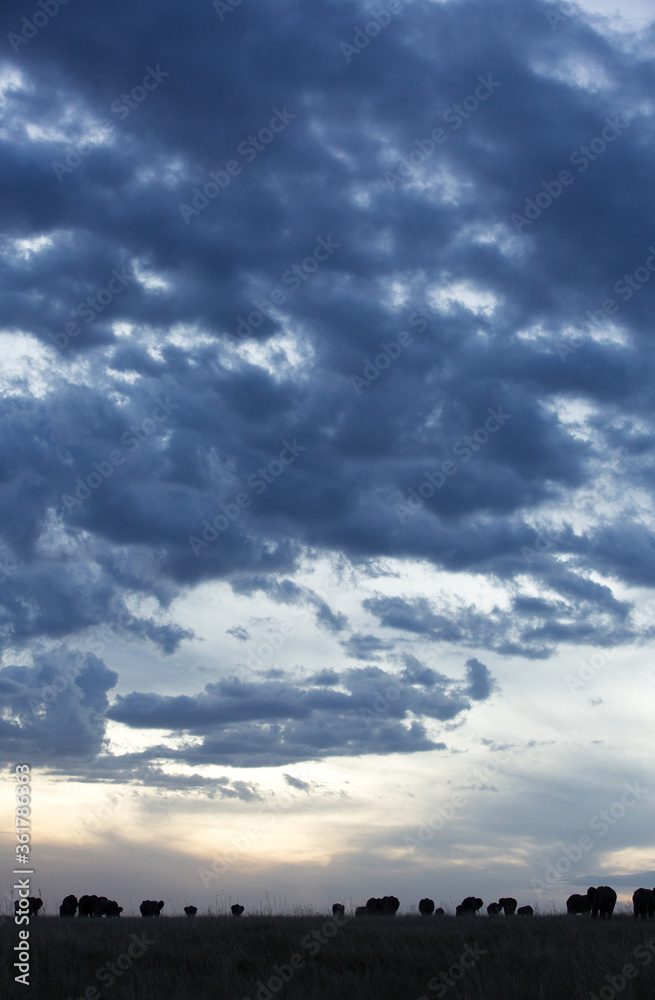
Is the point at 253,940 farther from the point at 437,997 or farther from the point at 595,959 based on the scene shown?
the point at 595,959

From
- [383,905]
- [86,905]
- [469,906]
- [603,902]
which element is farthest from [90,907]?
[603,902]

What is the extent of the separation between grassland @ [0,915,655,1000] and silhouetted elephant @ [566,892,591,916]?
7.49 m

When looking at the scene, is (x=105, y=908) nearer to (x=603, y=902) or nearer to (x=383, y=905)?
(x=383, y=905)

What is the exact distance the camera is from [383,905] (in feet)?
119

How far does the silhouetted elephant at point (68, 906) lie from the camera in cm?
3491

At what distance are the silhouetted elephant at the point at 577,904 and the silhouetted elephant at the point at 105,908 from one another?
1918cm

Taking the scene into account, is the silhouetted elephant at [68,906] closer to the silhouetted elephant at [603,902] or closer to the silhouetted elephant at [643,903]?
the silhouetted elephant at [603,902]

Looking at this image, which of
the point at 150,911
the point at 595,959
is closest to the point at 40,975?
the point at 595,959

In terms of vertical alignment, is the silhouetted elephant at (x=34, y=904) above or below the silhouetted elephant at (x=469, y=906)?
above

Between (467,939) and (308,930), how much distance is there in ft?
15.8

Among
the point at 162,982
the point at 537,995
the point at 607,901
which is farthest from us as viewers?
the point at 607,901

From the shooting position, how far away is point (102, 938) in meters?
24.0

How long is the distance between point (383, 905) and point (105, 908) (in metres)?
12.2

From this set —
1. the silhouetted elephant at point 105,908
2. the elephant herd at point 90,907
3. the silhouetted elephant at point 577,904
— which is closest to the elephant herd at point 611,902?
the silhouetted elephant at point 577,904
